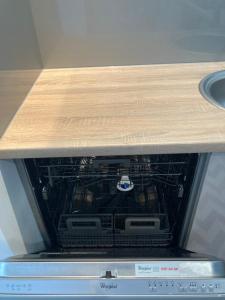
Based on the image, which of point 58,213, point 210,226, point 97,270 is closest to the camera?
point 97,270

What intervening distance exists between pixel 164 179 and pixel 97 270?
1.20ft

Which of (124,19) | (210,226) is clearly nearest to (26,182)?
Answer: (210,226)

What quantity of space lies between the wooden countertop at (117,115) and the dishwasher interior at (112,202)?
12 centimetres

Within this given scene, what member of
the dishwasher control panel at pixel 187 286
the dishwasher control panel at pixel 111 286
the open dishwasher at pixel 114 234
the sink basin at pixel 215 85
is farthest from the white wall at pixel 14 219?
the sink basin at pixel 215 85

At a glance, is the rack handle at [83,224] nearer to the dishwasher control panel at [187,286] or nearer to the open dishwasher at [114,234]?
the open dishwasher at [114,234]

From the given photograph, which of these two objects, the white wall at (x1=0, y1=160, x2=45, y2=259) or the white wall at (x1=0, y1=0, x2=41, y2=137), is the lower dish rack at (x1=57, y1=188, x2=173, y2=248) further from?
the white wall at (x1=0, y1=0, x2=41, y2=137)

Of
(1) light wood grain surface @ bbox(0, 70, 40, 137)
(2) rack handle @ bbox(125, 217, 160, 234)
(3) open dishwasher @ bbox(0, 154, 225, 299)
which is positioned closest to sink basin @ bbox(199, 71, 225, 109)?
(3) open dishwasher @ bbox(0, 154, 225, 299)

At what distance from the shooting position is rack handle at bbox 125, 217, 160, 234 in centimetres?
97

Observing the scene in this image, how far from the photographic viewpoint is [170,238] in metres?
1.04

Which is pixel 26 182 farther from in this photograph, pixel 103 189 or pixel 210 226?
pixel 210 226

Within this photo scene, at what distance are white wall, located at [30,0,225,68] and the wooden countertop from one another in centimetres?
5

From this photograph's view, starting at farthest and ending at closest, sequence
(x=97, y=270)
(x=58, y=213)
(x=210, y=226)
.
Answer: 1. (x=58, y=213)
2. (x=210, y=226)
3. (x=97, y=270)

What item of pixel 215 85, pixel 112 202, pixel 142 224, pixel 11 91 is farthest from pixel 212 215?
pixel 11 91

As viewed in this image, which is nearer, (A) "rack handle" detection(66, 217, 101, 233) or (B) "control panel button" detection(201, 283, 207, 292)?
(B) "control panel button" detection(201, 283, 207, 292)
